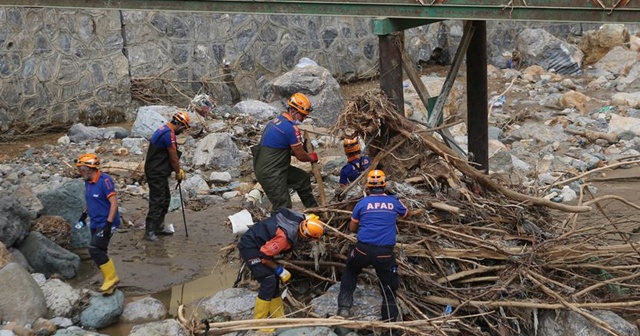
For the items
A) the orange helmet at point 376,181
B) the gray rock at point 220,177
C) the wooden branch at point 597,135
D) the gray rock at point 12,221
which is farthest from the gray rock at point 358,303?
the wooden branch at point 597,135

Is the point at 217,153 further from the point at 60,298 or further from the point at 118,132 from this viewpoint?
the point at 60,298

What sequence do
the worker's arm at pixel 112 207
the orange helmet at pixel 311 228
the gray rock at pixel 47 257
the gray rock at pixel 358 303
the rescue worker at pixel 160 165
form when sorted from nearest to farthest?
the orange helmet at pixel 311 228 → the gray rock at pixel 358 303 → the worker's arm at pixel 112 207 → the gray rock at pixel 47 257 → the rescue worker at pixel 160 165

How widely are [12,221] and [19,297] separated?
151 centimetres

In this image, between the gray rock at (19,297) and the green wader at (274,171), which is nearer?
the gray rock at (19,297)

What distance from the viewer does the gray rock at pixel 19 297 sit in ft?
25.6

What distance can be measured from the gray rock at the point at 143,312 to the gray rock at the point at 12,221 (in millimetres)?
1529

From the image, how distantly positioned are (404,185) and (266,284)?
192cm

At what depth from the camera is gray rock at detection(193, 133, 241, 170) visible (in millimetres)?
13484

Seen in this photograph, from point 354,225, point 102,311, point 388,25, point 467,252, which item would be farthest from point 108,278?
point 388,25

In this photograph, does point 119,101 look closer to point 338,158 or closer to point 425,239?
point 338,158

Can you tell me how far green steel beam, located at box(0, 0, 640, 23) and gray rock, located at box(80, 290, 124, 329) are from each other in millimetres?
2841

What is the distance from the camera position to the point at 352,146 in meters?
9.52

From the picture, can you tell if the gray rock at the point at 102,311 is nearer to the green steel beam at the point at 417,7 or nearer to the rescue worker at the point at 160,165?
the rescue worker at the point at 160,165

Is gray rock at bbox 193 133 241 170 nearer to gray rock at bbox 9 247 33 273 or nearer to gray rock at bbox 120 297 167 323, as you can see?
gray rock at bbox 9 247 33 273
